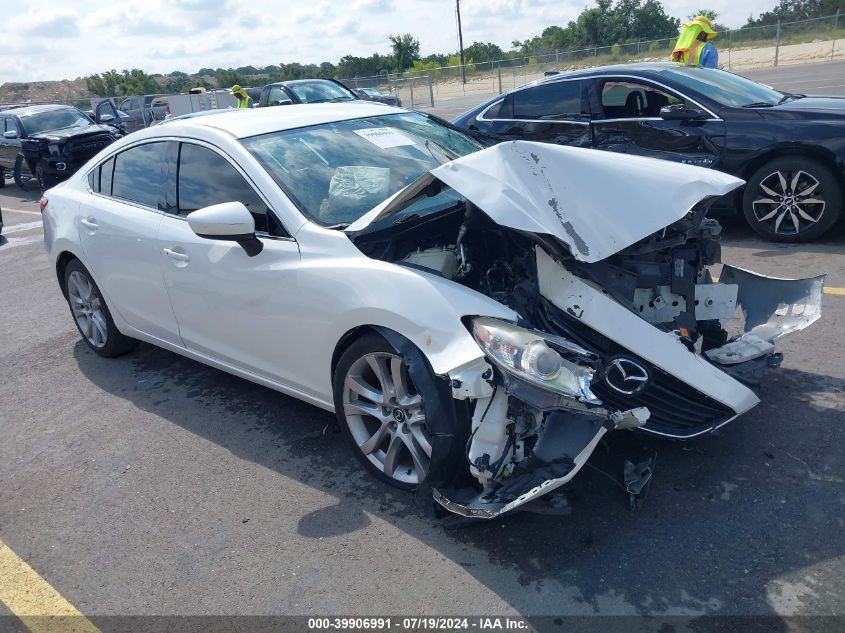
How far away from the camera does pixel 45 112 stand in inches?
648

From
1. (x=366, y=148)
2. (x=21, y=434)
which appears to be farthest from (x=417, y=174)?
(x=21, y=434)

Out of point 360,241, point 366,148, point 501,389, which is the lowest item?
point 501,389

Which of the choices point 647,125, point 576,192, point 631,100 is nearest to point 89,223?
point 576,192

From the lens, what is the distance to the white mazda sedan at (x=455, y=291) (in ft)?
9.54

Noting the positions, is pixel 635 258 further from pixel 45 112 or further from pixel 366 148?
pixel 45 112

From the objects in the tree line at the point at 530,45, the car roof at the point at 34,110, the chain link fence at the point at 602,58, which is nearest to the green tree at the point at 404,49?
the tree line at the point at 530,45

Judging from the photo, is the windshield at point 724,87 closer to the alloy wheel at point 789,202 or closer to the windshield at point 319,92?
the alloy wheel at point 789,202

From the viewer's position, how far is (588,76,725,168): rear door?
6730 millimetres

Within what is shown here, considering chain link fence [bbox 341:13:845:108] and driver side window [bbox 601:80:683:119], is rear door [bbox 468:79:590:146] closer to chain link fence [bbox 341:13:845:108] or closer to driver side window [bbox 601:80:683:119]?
driver side window [bbox 601:80:683:119]

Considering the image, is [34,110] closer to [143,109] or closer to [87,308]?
[143,109]

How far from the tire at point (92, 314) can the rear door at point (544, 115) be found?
405 centimetres

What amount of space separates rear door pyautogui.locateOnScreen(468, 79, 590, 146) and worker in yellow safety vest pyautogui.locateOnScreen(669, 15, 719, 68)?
2926 mm

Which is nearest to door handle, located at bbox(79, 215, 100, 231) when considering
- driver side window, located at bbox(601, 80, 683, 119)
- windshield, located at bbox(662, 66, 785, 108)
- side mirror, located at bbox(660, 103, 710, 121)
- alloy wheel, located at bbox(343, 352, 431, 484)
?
alloy wheel, located at bbox(343, 352, 431, 484)

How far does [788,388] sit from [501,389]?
80.6 inches
